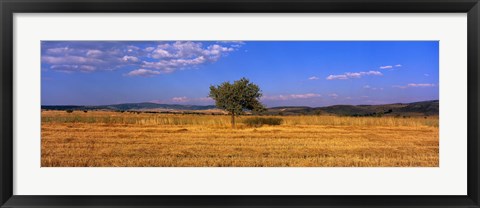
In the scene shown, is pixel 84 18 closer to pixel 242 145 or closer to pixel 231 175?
pixel 231 175

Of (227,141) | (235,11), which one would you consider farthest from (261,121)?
(235,11)

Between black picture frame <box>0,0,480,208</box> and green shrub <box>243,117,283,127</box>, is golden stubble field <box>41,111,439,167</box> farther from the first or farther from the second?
black picture frame <box>0,0,480,208</box>

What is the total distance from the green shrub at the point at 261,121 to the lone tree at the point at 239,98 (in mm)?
638

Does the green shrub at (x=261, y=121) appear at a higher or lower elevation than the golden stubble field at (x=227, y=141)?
higher

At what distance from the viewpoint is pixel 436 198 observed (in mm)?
5086

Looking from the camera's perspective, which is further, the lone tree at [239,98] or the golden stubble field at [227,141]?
the lone tree at [239,98]

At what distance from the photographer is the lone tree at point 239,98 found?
44.1 feet

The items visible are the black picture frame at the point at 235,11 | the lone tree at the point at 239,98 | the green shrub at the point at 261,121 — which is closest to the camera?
the black picture frame at the point at 235,11

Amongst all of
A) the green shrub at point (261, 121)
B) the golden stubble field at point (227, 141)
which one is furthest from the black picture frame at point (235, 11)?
the green shrub at point (261, 121)

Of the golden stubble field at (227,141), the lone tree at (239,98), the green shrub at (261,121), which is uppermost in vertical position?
the lone tree at (239,98)

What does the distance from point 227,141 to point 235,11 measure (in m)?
5.28

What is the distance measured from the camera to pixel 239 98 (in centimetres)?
1512

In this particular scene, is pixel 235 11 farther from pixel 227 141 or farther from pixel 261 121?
pixel 261 121

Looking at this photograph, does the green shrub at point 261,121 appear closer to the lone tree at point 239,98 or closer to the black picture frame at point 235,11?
the lone tree at point 239,98
